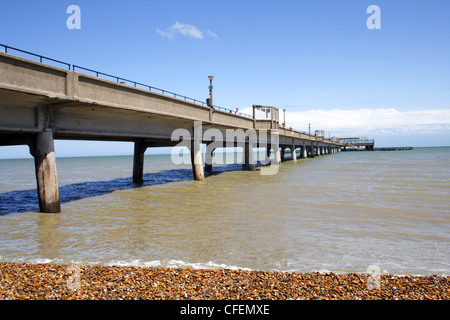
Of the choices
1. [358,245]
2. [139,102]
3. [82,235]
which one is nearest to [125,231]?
[82,235]

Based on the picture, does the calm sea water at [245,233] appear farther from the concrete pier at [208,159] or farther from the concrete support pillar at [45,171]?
the concrete pier at [208,159]

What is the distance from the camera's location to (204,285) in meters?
5.75

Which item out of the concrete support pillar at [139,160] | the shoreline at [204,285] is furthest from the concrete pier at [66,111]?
the shoreline at [204,285]

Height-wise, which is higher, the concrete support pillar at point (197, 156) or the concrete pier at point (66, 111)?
the concrete pier at point (66, 111)

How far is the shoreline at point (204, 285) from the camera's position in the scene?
530 cm

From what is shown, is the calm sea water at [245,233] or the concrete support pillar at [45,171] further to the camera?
the concrete support pillar at [45,171]

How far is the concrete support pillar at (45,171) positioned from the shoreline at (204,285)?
25.2 feet

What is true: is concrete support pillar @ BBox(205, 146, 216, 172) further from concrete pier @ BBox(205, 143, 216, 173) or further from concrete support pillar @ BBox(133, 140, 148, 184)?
concrete support pillar @ BBox(133, 140, 148, 184)

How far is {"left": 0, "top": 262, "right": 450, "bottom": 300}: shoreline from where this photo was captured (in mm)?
5297

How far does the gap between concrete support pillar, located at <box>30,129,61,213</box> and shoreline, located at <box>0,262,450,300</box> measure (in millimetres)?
7679

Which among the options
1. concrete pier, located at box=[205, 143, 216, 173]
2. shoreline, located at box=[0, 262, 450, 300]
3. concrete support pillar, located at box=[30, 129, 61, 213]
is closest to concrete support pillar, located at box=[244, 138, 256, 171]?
concrete pier, located at box=[205, 143, 216, 173]

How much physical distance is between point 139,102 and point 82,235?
1024 cm

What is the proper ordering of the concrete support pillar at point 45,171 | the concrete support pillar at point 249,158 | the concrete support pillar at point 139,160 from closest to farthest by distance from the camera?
the concrete support pillar at point 45,171 → the concrete support pillar at point 139,160 → the concrete support pillar at point 249,158

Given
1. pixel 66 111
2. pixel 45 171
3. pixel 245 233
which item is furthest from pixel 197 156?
pixel 245 233
